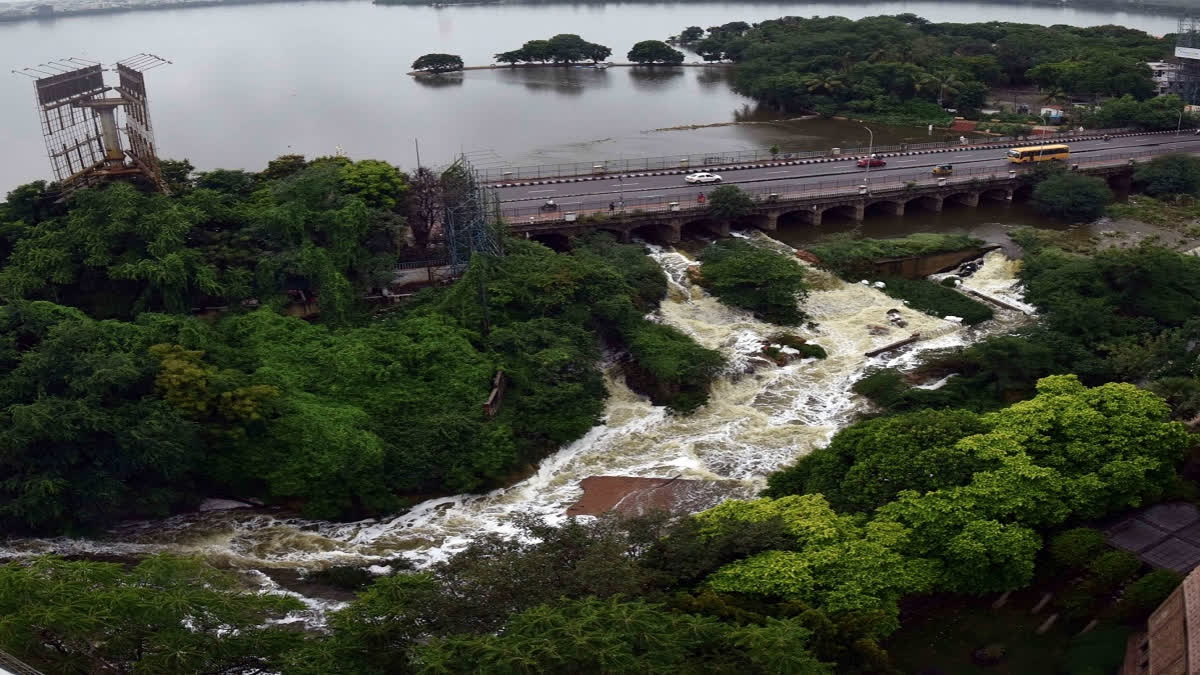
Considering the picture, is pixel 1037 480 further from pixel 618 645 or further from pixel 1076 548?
pixel 618 645

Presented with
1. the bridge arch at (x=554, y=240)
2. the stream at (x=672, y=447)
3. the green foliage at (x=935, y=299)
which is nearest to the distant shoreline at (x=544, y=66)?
the bridge arch at (x=554, y=240)

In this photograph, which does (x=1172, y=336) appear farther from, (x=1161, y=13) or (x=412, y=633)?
(x=1161, y=13)

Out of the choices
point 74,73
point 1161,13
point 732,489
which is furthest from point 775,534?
point 1161,13

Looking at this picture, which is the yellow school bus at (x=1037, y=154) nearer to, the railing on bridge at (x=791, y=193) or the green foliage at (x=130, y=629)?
the railing on bridge at (x=791, y=193)

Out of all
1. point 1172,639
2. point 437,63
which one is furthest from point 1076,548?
point 437,63

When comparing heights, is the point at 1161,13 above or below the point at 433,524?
above

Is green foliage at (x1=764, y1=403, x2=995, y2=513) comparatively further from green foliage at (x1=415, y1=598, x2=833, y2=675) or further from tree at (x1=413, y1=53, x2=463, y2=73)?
tree at (x1=413, y1=53, x2=463, y2=73)
